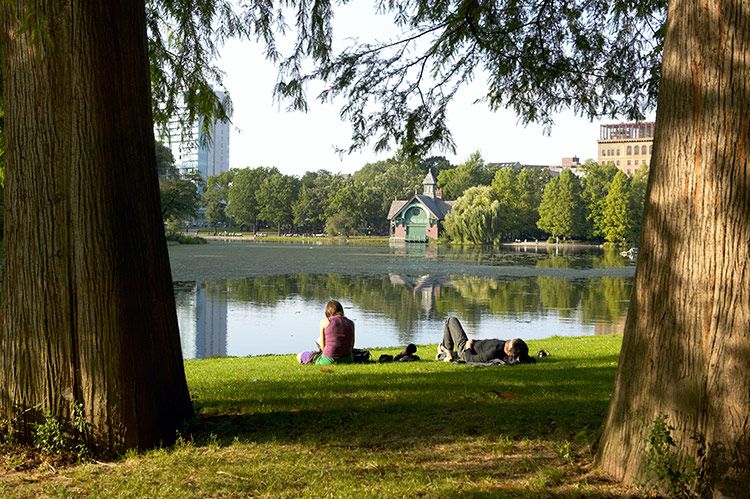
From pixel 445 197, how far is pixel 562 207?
23742mm

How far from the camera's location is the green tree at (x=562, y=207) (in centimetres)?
8775

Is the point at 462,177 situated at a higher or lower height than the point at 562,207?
higher

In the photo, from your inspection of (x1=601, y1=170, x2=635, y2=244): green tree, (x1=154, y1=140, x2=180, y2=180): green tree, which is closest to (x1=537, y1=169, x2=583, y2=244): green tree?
(x1=601, y1=170, x2=635, y2=244): green tree

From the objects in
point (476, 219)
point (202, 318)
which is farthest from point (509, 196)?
point (202, 318)

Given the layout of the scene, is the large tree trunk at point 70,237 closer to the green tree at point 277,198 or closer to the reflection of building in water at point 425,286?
the reflection of building in water at point 425,286


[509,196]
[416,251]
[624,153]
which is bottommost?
[416,251]

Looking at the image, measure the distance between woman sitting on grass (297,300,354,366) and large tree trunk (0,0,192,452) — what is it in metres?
4.92

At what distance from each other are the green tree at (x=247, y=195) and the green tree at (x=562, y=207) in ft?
140

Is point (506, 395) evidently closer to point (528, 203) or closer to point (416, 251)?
point (416, 251)

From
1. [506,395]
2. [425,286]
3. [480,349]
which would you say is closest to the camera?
[506,395]

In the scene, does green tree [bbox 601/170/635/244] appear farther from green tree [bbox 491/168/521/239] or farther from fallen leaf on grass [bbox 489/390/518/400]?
fallen leaf on grass [bbox 489/390/518/400]

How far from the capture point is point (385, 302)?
26453mm

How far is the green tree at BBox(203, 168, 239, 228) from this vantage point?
12219 cm

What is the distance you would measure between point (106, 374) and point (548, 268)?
42.5 m
